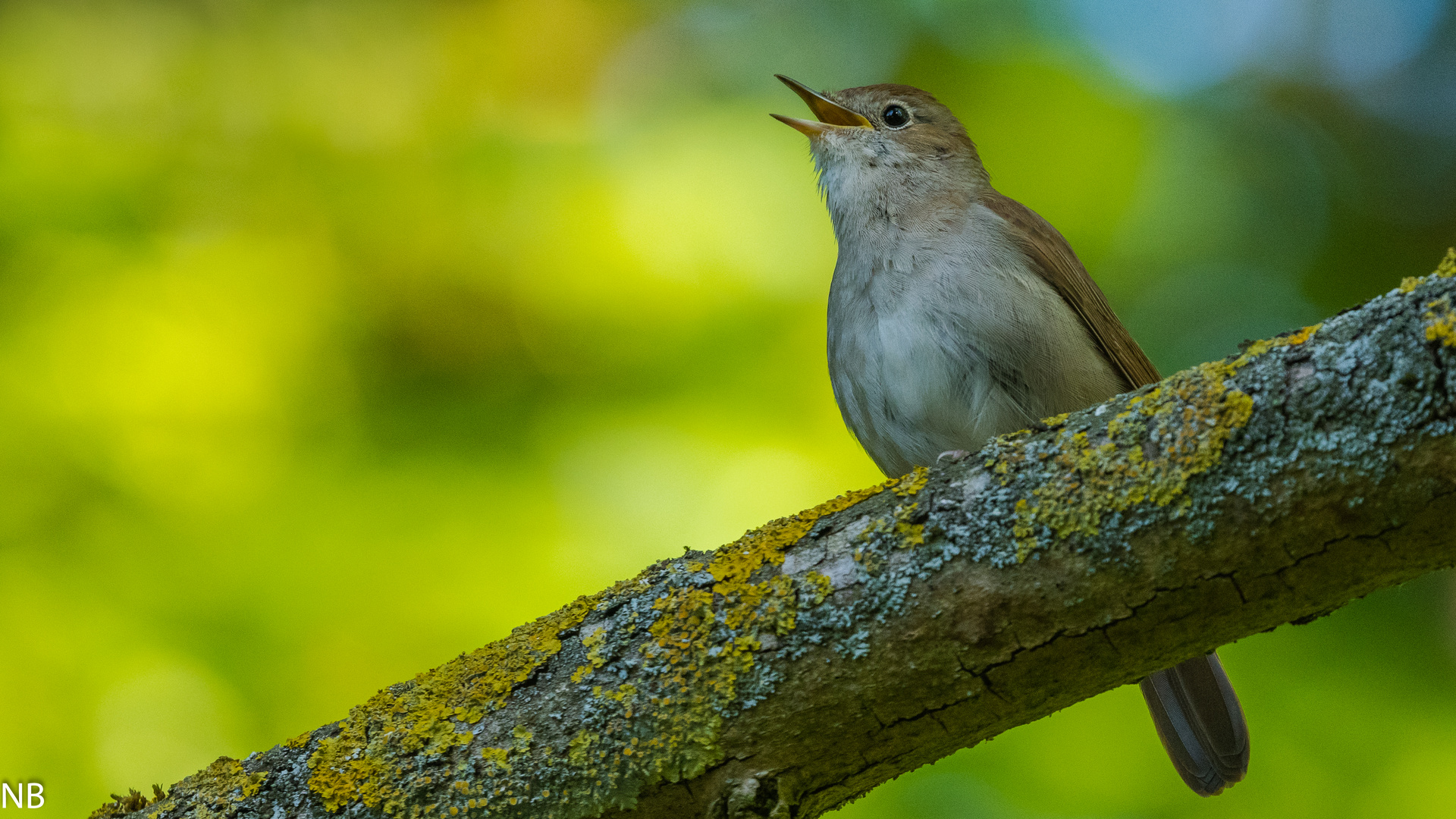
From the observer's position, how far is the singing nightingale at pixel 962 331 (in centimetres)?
438

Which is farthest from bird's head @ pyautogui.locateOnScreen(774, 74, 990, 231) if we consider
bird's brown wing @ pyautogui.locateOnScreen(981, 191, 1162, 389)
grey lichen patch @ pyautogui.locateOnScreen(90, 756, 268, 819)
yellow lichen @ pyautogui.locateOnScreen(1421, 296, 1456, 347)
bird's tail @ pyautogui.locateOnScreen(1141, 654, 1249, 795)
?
grey lichen patch @ pyautogui.locateOnScreen(90, 756, 268, 819)

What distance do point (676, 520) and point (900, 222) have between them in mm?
1651

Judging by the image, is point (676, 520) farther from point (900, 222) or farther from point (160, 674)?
point (160, 674)

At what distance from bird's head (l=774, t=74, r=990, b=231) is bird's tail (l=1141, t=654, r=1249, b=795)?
6.78ft

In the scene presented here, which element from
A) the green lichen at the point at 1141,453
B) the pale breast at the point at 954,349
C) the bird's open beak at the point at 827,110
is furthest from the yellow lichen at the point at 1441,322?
the bird's open beak at the point at 827,110

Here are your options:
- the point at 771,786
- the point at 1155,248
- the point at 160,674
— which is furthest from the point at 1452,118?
the point at 160,674

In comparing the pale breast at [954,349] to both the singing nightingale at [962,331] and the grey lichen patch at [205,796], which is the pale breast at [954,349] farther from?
the grey lichen patch at [205,796]

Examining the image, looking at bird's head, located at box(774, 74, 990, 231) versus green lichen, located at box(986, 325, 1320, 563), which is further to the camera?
bird's head, located at box(774, 74, 990, 231)

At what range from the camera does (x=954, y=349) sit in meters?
4.39

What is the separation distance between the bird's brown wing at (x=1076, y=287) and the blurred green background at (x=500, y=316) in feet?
3.69

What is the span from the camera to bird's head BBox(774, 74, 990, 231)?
5.11 m

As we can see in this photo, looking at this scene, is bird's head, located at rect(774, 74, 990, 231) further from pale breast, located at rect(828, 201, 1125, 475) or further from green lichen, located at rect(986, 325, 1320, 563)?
green lichen, located at rect(986, 325, 1320, 563)

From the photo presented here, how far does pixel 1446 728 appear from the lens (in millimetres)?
4648

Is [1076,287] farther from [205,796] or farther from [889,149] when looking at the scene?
[205,796]
